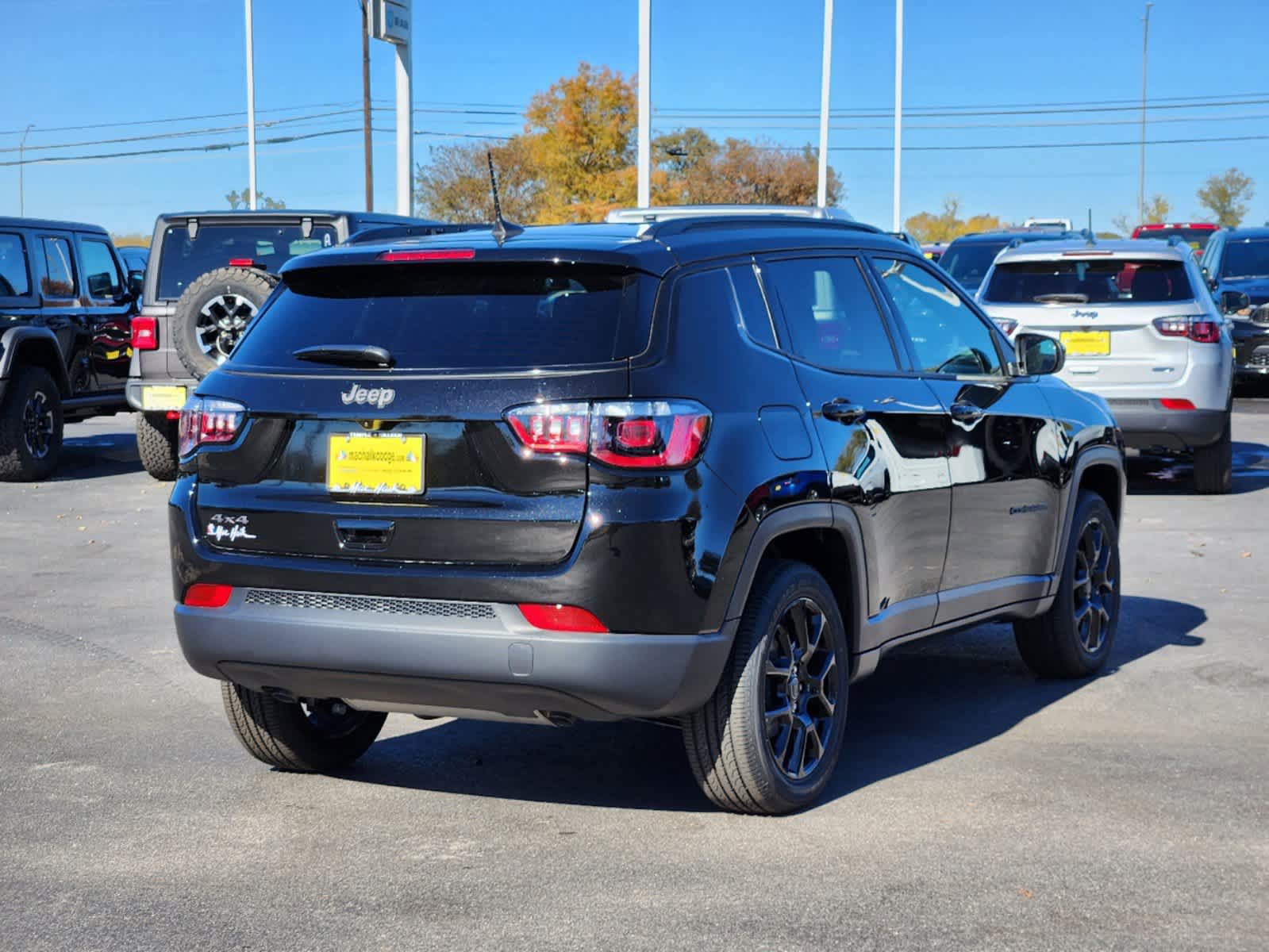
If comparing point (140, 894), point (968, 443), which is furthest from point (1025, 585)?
point (140, 894)

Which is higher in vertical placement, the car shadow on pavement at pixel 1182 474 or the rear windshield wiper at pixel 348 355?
the rear windshield wiper at pixel 348 355

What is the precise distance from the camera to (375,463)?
470cm

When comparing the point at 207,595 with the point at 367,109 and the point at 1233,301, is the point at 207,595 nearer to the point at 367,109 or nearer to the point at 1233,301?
the point at 1233,301

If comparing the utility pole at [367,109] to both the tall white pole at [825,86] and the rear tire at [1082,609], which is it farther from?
the rear tire at [1082,609]

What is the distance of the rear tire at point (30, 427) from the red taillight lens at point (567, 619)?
1095 cm

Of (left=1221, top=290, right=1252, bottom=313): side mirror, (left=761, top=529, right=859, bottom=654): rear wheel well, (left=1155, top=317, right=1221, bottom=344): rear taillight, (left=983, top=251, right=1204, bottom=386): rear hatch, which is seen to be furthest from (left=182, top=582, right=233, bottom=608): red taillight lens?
(left=1221, top=290, right=1252, bottom=313): side mirror

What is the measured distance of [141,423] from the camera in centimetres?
1458

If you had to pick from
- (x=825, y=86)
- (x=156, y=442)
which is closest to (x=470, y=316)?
(x=156, y=442)

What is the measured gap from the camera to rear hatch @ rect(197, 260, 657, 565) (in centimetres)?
454

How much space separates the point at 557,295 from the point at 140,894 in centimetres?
188

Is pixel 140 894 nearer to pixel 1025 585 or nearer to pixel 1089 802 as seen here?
pixel 1089 802

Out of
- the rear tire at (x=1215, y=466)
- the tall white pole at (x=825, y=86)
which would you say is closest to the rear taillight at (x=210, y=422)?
the rear tire at (x=1215, y=466)

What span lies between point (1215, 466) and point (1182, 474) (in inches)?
70.8

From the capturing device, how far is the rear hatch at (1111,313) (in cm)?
1259
